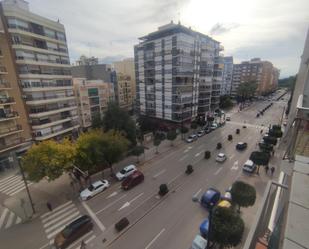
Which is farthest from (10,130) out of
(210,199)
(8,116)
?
(210,199)

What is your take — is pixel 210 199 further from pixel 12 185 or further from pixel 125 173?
pixel 12 185

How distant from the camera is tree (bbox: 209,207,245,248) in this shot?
11.2 m

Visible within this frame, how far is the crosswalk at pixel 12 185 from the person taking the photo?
2168 centimetres

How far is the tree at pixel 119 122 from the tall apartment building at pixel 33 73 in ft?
30.9

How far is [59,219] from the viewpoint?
16.5 metres

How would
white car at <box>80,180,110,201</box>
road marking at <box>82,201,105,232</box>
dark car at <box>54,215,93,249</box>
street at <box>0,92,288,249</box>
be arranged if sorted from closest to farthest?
dark car at <box>54,215,93,249</box> < street at <box>0,92,288,249</box> < road marking at <box>82,201,105,232</box> < white car at <box>80,180,110,201</box>

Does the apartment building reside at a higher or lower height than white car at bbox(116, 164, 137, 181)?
higher

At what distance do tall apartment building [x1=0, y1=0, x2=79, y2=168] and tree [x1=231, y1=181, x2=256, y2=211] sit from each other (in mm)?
30916

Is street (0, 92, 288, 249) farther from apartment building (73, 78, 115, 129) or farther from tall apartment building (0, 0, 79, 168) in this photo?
A: apartment building (73, 78, 115, 129)

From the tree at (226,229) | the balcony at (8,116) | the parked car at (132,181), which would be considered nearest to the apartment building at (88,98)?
the balcony at (8,116)

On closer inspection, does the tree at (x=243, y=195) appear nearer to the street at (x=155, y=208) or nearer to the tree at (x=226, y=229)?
the street at (x=155, y=208)

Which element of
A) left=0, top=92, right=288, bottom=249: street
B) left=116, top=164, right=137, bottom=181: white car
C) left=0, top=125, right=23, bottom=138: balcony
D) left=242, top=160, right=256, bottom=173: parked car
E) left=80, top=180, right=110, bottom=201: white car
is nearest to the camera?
left=0, top=92, right=288, bottom=249: street

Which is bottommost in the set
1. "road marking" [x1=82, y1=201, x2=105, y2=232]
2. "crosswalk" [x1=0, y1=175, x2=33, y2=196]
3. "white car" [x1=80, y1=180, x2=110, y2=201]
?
"crosswalk" [x1=0, y1=175, x2=33, y2=196]

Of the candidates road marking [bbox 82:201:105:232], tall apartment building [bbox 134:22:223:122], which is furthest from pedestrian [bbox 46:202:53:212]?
tall apartment building [bbox 134:22:223:122]
